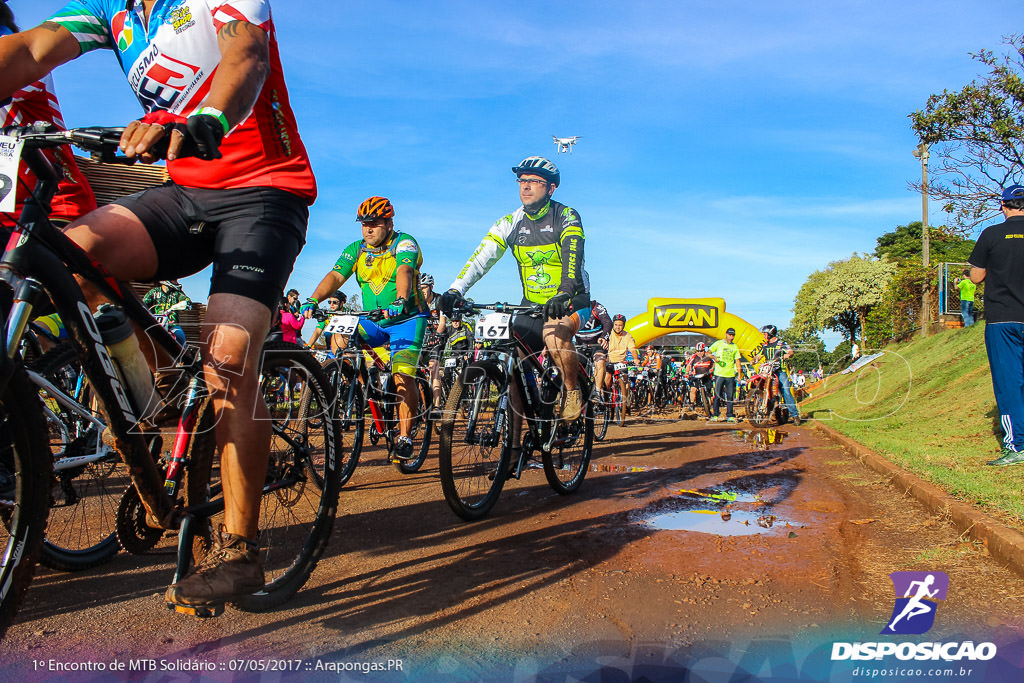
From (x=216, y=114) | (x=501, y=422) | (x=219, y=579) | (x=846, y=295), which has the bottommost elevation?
(x=219, y=579)

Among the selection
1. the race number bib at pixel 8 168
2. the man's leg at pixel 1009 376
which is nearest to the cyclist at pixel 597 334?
the man's leg at pixel 1009 376

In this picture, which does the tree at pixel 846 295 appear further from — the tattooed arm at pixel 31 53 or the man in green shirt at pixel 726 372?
the tattooed arm at pixel 31 53

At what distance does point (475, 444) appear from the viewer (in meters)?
4.18

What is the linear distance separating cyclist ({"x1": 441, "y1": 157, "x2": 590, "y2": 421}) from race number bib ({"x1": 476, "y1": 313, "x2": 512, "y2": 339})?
0.63 meters

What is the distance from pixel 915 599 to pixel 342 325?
4.41 m

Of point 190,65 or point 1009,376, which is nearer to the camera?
point 190,65

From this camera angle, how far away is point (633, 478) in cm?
592

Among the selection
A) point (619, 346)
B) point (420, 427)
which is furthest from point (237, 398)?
point (619, 346)

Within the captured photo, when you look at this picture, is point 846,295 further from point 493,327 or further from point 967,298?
point 493,327

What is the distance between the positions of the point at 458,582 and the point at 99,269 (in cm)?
183

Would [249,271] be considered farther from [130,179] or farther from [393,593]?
[130,179]

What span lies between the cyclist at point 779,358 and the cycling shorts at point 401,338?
30.1 feet

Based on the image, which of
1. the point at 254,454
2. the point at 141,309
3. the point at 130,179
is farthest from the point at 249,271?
the point at 130,179

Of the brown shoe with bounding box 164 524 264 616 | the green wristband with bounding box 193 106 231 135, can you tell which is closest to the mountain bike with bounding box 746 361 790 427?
the brown shoe with bounding box 164 524 264 616
